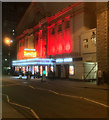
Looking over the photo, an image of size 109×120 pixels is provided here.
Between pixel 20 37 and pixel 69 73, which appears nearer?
pixel 69 73

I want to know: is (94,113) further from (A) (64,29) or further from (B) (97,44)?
(A) (64,29)

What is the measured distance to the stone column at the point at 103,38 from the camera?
2198cm

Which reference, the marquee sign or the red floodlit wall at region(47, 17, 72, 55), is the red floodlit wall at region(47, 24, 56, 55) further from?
the marquee sign

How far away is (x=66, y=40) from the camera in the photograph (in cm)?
3222

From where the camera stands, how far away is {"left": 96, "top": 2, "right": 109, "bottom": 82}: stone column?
21984 mm

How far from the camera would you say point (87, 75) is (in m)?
25.9

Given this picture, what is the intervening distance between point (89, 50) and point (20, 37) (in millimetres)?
35304

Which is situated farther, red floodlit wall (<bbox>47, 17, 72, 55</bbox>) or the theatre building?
red floodlit wall (<bbox>47, 17, 72, 55</bbox>)

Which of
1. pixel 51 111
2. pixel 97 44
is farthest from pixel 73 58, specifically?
pixel 51 111

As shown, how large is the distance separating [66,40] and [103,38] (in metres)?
10.5

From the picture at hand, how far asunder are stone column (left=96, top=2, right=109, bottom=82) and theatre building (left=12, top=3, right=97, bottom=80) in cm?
181

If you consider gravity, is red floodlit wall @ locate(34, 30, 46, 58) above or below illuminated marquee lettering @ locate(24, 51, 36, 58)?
above

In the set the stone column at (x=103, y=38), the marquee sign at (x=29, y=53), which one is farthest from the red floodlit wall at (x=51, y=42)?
the stone column at (x=103, y=38)

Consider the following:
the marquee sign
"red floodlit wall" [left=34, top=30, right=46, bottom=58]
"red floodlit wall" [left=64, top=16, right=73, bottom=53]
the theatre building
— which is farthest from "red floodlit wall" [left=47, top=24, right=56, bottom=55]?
"red floodlit wall" [left=64, top=16, right=73, bottom=53]
